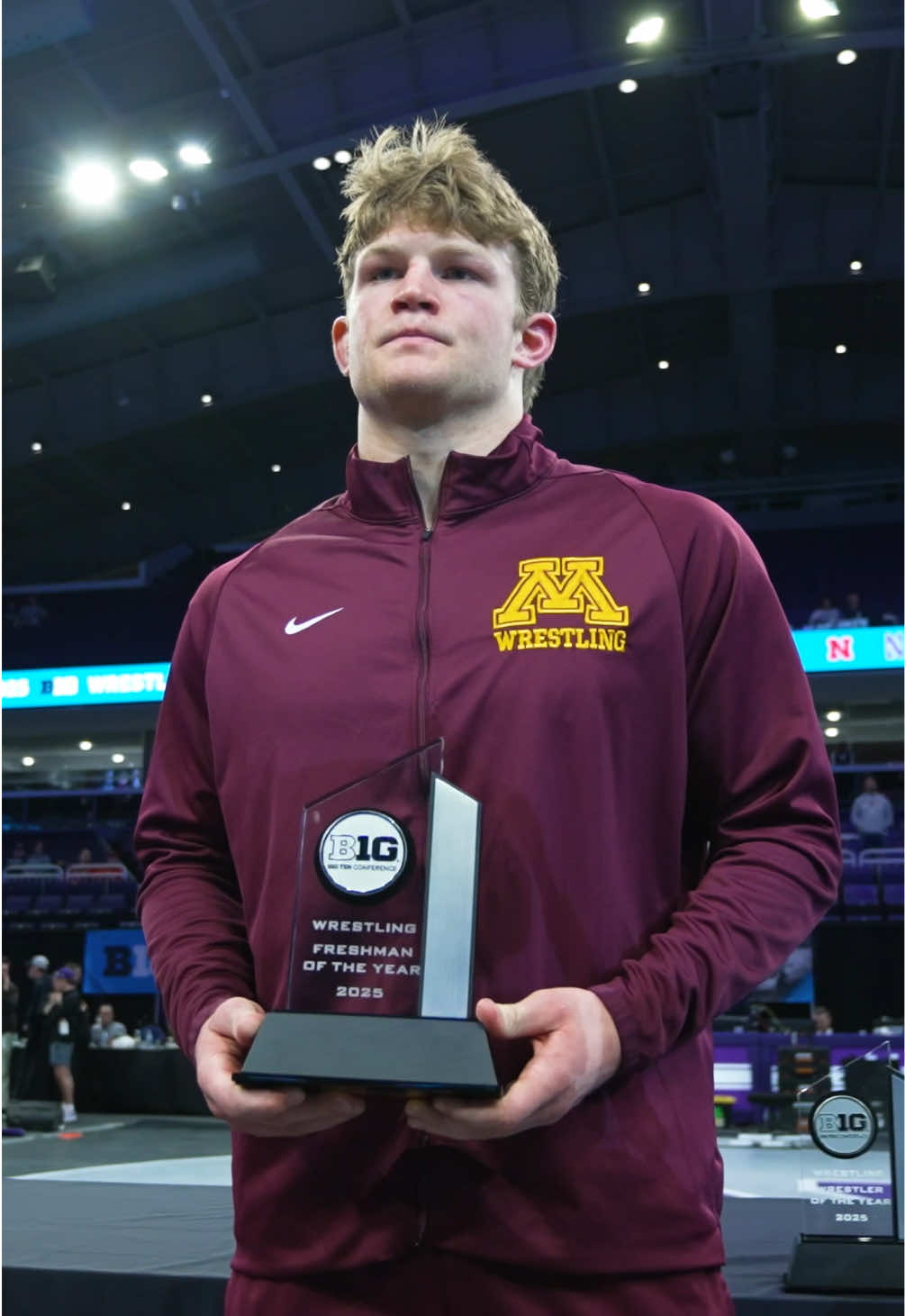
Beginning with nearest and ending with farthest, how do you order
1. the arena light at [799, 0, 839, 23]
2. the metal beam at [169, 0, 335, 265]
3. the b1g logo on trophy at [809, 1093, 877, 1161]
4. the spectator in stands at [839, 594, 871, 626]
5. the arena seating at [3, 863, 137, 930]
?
the b1g logo on trophy at [809, 1093, 877, 1161]
the arena light at [799, 0, 839, 23]
the metal beam at [169, 0, 335, 265]
the spectator in stands at [839, 594, 871, 626]
the arena seating at [3, 863, 137, 930]

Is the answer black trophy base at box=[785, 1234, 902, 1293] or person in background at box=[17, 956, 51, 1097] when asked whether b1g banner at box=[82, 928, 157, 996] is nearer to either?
person in background at box=[17, 956, 51, 1097]

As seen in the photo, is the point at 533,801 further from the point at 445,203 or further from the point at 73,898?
the point at 73,898

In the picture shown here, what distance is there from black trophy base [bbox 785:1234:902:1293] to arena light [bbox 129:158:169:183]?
1377 centimetres

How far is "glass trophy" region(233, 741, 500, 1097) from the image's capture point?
115cm

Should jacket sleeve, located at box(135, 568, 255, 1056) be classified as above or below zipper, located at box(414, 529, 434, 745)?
below

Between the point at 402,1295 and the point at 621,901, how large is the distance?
0.45 m

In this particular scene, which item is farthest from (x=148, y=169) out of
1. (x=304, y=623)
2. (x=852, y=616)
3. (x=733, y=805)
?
(x=733, y=805)

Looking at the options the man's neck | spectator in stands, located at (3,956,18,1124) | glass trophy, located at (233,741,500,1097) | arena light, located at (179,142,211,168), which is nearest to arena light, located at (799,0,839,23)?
arena light, located at (179,142,211,168)

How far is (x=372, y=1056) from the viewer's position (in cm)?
116

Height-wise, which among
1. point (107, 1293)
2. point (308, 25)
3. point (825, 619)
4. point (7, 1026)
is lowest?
point (7, 1026)

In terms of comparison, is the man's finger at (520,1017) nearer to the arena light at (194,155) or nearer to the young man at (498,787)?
the young man at (498,787)

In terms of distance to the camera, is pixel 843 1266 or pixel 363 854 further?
pixel 843 1266

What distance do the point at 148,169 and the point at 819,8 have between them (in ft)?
23.5

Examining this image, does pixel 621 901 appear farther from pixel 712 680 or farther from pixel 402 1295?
pixel 402 1295
